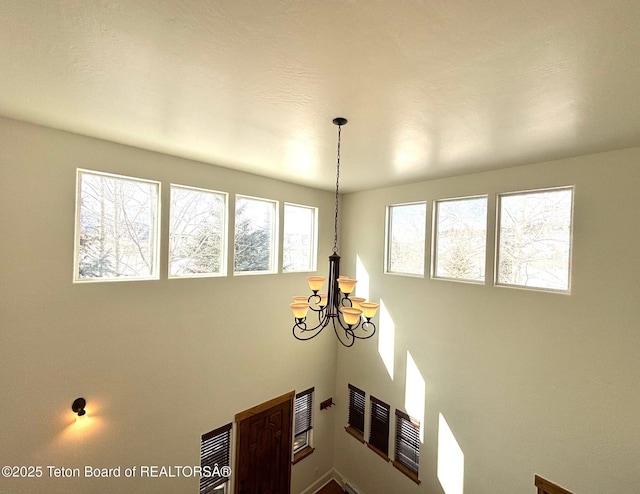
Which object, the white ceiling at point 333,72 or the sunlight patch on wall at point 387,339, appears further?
the sunlight patch on wall at point 387,339

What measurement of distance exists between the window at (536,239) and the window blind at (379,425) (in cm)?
268

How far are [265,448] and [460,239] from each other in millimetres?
4047

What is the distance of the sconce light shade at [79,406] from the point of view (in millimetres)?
2739

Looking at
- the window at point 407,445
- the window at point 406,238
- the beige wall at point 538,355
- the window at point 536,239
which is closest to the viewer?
the beige wall at point 538,355

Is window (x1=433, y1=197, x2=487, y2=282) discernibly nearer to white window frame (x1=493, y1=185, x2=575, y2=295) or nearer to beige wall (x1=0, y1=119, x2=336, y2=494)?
white window frame (x1=493, y1=185, x2=575, y2=295)

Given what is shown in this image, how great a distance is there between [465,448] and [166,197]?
4656 millimetres

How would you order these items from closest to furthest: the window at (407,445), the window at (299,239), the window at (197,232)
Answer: the window at (197,232), the window at (407,445), the window at (299,239)

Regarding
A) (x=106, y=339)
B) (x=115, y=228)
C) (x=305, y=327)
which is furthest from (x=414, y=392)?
(x=115, y=228)

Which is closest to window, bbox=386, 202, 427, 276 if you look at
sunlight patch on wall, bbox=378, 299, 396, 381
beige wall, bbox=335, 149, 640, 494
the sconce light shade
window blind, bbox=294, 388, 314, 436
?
beige wall, bbox=335, 149, 640, 494

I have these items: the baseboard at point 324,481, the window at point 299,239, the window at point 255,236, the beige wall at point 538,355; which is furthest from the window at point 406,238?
the baseboard at point 324,481

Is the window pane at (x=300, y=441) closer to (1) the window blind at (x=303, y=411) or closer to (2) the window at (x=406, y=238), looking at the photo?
(1) the window blind at (x=303, y=411)

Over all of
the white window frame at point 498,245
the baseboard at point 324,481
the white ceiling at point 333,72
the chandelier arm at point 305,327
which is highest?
the white ceiling at point 333,72

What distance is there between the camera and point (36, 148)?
253 cm

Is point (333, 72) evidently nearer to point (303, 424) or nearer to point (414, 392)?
point (414, 392)
